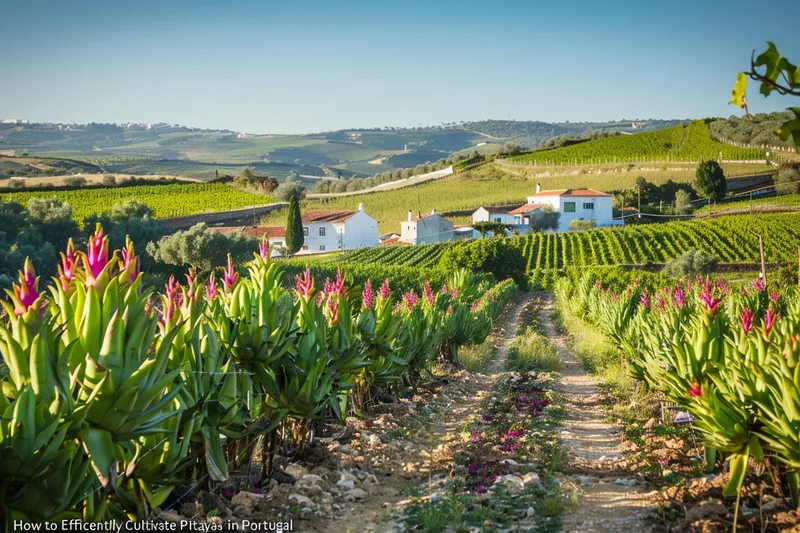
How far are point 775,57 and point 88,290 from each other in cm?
372

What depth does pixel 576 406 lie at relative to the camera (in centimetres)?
1195

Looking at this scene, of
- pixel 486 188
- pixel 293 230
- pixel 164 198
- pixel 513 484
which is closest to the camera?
pixel 513 484

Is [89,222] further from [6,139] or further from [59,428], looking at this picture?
[6,139]

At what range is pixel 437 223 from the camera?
256 feet

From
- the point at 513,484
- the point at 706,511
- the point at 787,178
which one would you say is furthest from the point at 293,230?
the point at 706,511

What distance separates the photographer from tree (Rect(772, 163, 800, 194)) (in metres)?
80.8

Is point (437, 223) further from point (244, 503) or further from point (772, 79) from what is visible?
point (772, 79)

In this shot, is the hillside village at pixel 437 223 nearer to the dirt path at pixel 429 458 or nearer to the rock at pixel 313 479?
the dirt path at pixel 429 458

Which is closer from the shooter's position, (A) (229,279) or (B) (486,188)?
(A) (229,279)

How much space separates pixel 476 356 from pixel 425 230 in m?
58.5

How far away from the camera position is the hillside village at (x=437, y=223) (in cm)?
7381

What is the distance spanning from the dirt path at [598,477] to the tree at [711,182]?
8033cm

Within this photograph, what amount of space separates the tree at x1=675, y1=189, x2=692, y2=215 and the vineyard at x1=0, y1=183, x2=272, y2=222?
4397 centimetres

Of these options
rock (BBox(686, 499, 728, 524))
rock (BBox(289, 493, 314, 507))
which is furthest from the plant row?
rock (BBox(686, 499, 728, 524))
